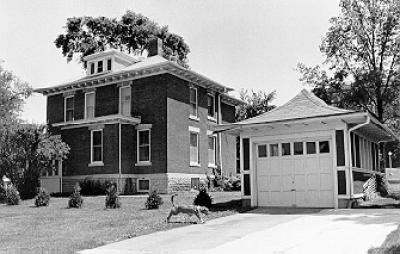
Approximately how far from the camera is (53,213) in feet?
55.2

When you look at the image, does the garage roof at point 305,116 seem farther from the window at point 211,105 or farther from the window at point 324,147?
the window at point 211,105

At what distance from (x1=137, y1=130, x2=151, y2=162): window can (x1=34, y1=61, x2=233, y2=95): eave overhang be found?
3.38 m

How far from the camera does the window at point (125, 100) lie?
2825 cm

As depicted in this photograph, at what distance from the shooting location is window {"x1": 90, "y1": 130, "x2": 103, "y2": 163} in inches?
1071

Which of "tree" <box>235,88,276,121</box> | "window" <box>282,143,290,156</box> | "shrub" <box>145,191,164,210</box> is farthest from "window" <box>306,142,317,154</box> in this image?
"tree" <box>235,88,276,121</box>

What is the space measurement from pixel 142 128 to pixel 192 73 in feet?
14.3

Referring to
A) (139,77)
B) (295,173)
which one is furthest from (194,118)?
(295,173)

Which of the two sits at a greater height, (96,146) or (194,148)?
(96,146)

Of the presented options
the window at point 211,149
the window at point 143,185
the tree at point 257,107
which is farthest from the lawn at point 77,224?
the tree at point 257,107

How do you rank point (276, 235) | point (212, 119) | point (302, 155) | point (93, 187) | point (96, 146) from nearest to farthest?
1. point (276, 235)
2. point (302, 155)
3. point (93, 187)
4. point (96, 146)
5. point (212, 119)

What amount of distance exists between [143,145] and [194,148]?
329 cm

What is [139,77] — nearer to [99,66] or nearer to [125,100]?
[125,100]

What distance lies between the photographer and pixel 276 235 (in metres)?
11.0

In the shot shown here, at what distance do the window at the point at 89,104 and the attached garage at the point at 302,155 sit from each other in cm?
1392
